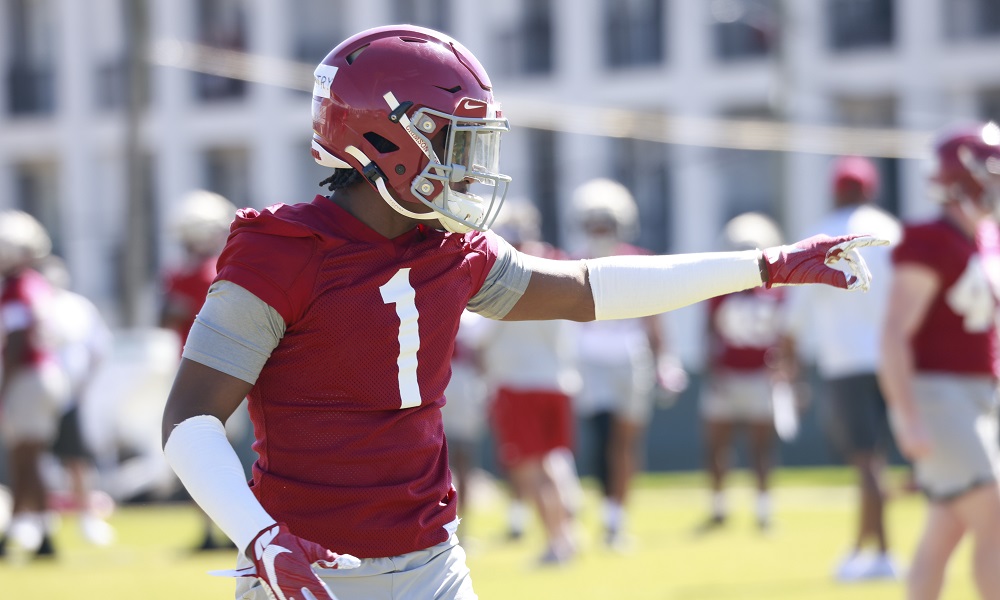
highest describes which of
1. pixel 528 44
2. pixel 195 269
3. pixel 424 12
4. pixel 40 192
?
pixel 424 12

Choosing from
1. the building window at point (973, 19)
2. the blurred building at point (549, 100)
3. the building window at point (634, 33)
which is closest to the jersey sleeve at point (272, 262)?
the blurred building at point (549, 100)

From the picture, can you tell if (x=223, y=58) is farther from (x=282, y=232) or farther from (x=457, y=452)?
(x=282, y=232)

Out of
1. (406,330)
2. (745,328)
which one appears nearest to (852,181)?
(745,328)

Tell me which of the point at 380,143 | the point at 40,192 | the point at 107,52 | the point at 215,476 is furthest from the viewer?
the point at 40,192

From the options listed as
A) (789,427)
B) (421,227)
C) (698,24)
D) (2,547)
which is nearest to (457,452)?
(789,427)

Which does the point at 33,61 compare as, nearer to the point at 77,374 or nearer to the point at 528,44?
the point at 528,44

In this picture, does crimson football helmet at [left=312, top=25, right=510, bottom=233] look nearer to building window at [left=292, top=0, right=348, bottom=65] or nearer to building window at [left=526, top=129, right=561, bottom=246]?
building window at [left=526, top=129, right=561, bottom=246]

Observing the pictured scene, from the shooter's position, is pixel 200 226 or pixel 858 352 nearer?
pixel 858 352

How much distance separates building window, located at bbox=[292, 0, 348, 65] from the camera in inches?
1235

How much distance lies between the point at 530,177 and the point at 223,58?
275 inches

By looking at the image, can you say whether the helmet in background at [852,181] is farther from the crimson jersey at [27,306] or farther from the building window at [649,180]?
the building window at [649,180]

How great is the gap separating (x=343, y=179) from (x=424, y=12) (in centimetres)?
2709

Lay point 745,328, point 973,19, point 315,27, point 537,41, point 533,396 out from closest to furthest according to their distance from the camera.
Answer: point 533,396 → point 745,328 → point 973,19 → point 537,41 → point 315,27

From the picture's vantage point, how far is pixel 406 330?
3406mm
